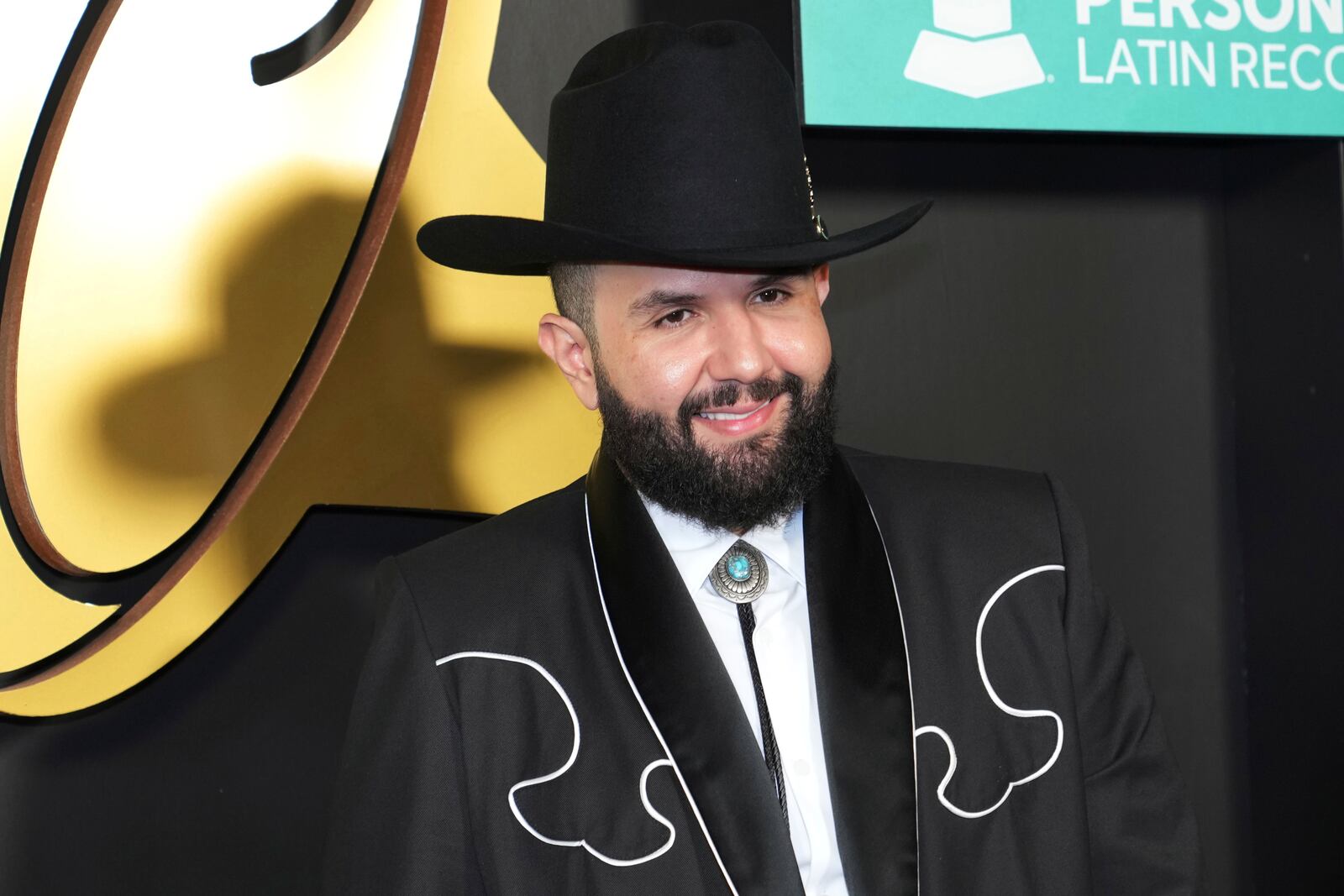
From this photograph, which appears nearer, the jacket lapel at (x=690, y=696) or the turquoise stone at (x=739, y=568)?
the jacket lapel at (x=690, y=696)

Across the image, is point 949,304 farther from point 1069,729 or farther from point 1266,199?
point 1069,729

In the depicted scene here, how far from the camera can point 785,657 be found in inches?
53.9

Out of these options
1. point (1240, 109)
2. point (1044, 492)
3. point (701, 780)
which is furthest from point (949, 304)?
point (701, 780)

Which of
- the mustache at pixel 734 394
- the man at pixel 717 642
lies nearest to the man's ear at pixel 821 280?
the man at pixel 717 642

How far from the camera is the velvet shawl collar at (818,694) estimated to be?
4.14 feet

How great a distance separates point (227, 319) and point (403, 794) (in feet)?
2.52

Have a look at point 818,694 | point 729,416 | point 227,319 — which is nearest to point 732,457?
point 729,416

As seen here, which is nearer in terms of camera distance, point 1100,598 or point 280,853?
point 1100,598

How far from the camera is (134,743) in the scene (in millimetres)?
1792

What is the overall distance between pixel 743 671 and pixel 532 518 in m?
0.31

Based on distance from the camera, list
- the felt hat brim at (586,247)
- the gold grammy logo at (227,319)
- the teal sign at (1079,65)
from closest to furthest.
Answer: the felt hat brim at (586,247), the gold grammy logo at (227,319), the teal sign at (1079,65)

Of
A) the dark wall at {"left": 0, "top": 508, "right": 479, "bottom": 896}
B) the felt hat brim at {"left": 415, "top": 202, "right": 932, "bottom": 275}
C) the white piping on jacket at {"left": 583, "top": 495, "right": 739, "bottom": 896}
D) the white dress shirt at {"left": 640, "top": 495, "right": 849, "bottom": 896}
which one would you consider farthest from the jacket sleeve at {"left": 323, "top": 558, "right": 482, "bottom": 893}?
the dark wall at {"left": 0, "top": 508, "right": 479, "bottom": 896}

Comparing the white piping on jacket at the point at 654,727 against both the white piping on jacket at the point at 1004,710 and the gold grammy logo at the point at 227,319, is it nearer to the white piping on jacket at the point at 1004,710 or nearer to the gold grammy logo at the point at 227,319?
the white piping on jacket at the point at 1004,710

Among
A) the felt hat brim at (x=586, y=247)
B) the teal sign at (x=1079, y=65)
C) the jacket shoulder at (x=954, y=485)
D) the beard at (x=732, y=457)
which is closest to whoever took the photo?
the felt hat brim at (x=586, y=247)
